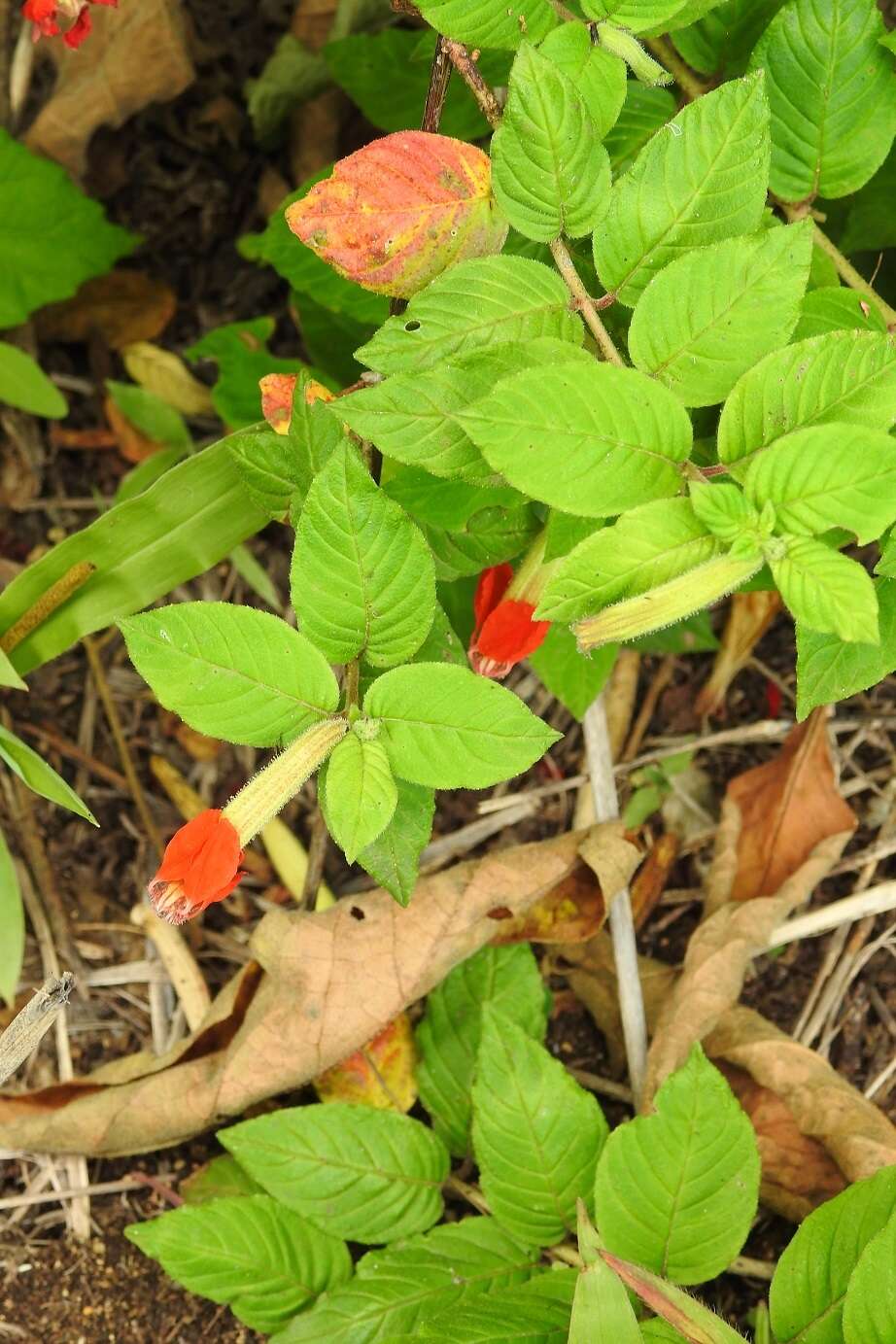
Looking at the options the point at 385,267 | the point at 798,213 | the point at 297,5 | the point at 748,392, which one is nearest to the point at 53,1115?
the point at 385,267

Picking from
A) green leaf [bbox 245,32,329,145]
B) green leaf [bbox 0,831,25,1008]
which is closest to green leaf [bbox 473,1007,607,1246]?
green leaf [bbox 0,831,25,1008]

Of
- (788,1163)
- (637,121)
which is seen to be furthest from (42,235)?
(788,1163)

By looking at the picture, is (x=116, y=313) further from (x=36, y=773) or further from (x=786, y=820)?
(x=786, y=820)

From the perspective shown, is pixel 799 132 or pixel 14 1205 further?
pixel 14 1205

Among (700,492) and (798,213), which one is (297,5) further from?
(700,492)

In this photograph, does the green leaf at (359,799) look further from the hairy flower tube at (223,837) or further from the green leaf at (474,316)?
the green leaf at (474,316)

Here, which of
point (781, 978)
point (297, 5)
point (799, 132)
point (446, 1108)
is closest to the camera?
point (799, 132)

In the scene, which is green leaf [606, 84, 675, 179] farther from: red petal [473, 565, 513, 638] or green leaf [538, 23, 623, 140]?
red petal [473, 565, 513, 638]
